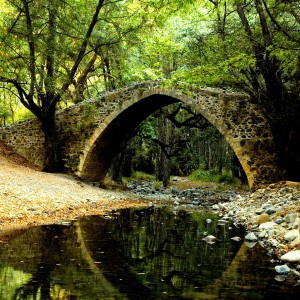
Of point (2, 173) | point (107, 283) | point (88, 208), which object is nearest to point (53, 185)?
point (2, 173)

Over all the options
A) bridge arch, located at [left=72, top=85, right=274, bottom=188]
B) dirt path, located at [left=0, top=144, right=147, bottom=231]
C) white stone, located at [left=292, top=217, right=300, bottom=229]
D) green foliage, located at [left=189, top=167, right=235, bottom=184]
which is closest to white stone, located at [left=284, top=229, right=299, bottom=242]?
white stone, located at [left=292, top=217, right=300, bottom=229]

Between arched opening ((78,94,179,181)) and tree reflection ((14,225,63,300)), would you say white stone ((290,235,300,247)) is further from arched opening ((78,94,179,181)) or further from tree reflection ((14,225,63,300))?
arched opening ((78,94,179,181))

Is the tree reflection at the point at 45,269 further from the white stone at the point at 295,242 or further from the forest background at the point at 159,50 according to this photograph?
the forest background at the point at 159,50

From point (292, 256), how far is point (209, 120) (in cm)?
980

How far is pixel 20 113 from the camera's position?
26.5 metres

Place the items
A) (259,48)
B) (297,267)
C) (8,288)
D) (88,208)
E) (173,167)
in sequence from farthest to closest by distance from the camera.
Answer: (173,167)
(259,48)
(88,208)
(297,267)
(8,288)

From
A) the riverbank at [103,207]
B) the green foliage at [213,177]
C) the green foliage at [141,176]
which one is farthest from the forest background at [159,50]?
→ the green foliage at [141,176]

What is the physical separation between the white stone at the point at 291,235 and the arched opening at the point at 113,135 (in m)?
10.2

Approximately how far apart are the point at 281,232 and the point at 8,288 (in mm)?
4403

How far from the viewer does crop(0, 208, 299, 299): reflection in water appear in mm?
3664

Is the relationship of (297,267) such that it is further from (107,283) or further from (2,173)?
(2,173)

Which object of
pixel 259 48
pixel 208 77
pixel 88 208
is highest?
pixel 259 48

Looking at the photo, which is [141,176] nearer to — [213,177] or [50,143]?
[213,177]

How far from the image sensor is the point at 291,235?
583cm
